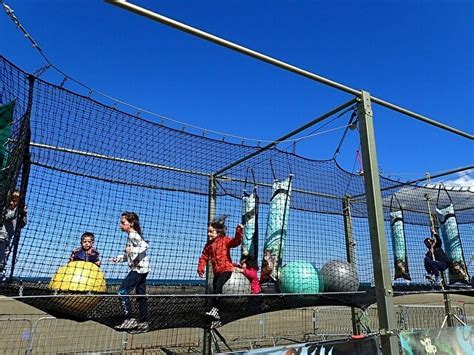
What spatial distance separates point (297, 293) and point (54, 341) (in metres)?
5.65

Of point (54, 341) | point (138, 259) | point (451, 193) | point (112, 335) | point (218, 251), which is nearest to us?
point (138, 259)

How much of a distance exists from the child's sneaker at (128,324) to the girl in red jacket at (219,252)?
109 centimetres

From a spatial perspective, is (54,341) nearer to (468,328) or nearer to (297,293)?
(297,293)

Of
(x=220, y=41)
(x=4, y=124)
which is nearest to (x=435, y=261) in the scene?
(x=220, y=41)

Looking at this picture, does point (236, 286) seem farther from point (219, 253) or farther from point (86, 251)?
point (86, 251)

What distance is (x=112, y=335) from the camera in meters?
8.85

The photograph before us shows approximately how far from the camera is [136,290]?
15.7 feet

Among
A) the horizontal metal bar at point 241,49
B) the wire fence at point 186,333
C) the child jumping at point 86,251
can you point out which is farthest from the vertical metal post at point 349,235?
the child jumping at point 86,251

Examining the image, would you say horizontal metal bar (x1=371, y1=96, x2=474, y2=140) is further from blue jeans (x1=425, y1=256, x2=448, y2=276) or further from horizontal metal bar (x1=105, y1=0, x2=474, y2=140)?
blue jeans (x1=425, y1=256, x2=448, y2=276)

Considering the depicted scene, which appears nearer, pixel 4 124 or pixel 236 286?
pixel 4 124

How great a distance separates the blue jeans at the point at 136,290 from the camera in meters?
4.38

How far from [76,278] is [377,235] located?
9.74 ft

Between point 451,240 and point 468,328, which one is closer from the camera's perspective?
point 468,328

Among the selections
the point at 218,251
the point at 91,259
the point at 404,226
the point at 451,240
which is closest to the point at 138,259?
the point at 91,259
